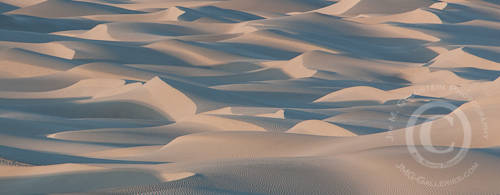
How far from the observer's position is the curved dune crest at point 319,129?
8.10 m

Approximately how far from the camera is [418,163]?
4.93 metres

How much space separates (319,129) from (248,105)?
353 centimetres

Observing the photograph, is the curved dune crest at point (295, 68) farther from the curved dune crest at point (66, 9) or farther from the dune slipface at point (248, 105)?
the curved dune crest at point (66, 9)

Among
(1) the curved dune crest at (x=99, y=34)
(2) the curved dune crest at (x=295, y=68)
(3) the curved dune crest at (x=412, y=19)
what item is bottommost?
(2) the curved dune crest at (x=295, y=68)

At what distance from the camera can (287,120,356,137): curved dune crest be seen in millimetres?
8102

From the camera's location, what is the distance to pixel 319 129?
8.20 m

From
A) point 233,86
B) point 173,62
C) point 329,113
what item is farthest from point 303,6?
point 329,113

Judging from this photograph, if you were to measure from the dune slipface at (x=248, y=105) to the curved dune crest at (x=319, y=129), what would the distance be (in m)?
0.02

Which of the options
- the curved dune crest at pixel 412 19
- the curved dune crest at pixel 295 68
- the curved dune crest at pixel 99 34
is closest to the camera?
the curved dune crest at pixel 295 68

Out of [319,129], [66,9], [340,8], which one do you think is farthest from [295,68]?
[340,8]

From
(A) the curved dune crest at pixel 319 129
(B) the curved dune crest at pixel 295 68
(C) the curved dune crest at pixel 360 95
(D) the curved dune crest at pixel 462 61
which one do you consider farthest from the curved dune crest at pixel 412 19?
(A) the curved dune crest at pixel 319 129

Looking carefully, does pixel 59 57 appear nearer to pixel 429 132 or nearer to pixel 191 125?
pixel 191 125

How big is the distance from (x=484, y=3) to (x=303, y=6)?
670 cm

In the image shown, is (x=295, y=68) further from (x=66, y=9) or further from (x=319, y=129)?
(x=66, y=9)
